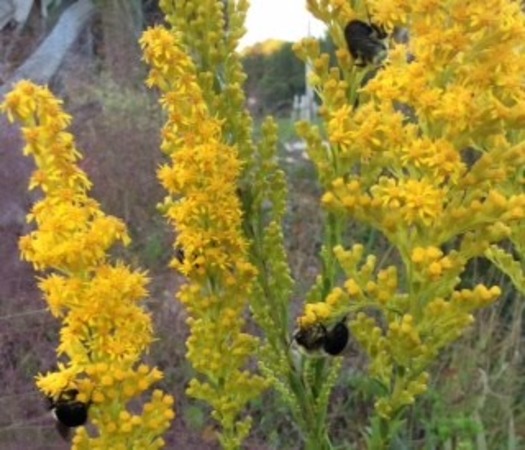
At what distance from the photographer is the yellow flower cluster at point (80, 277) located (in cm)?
143

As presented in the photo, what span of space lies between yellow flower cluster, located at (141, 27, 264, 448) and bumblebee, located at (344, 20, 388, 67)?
0.72 feet

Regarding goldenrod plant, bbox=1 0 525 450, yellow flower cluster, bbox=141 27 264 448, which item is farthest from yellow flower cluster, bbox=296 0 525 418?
yellow flower cluster, bbox=141 27 264 448

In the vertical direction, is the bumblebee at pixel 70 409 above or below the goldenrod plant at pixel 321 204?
below

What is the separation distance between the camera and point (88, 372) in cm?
145

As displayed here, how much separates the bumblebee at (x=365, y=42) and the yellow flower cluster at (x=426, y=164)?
19 millimetres

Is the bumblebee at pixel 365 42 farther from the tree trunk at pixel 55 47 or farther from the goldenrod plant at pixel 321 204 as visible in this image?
the tree trunk at pixel 55 47

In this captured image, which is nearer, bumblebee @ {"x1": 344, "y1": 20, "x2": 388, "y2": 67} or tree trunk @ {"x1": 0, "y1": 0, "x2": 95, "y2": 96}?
bumblebee @ {"x1": 344, "y1": 20, "x2": 388, "y2": 67}

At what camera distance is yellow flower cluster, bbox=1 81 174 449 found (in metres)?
1.43

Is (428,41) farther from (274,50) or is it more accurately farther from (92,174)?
(274,50)

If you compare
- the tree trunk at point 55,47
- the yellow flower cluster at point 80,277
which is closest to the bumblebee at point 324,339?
the yellow flower cluster at point 80,277

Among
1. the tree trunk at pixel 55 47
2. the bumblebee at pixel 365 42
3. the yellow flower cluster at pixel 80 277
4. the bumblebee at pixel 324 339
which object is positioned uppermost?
the tree trunk at pixel 55 47

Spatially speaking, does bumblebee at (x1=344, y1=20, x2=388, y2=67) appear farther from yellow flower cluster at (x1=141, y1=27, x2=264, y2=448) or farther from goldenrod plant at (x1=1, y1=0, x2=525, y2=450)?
yellow flower cluster at (x1=141, y1=27, x2=264, y2=448)

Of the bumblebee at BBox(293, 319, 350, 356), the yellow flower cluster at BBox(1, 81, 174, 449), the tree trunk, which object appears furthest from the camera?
the tree trunk

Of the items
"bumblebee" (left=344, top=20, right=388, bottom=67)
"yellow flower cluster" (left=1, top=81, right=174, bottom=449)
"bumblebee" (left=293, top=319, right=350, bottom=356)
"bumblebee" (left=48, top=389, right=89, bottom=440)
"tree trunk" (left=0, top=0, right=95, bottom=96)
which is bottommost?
"bumblebee" (left=48, top=389, right=89, bottom=440)
